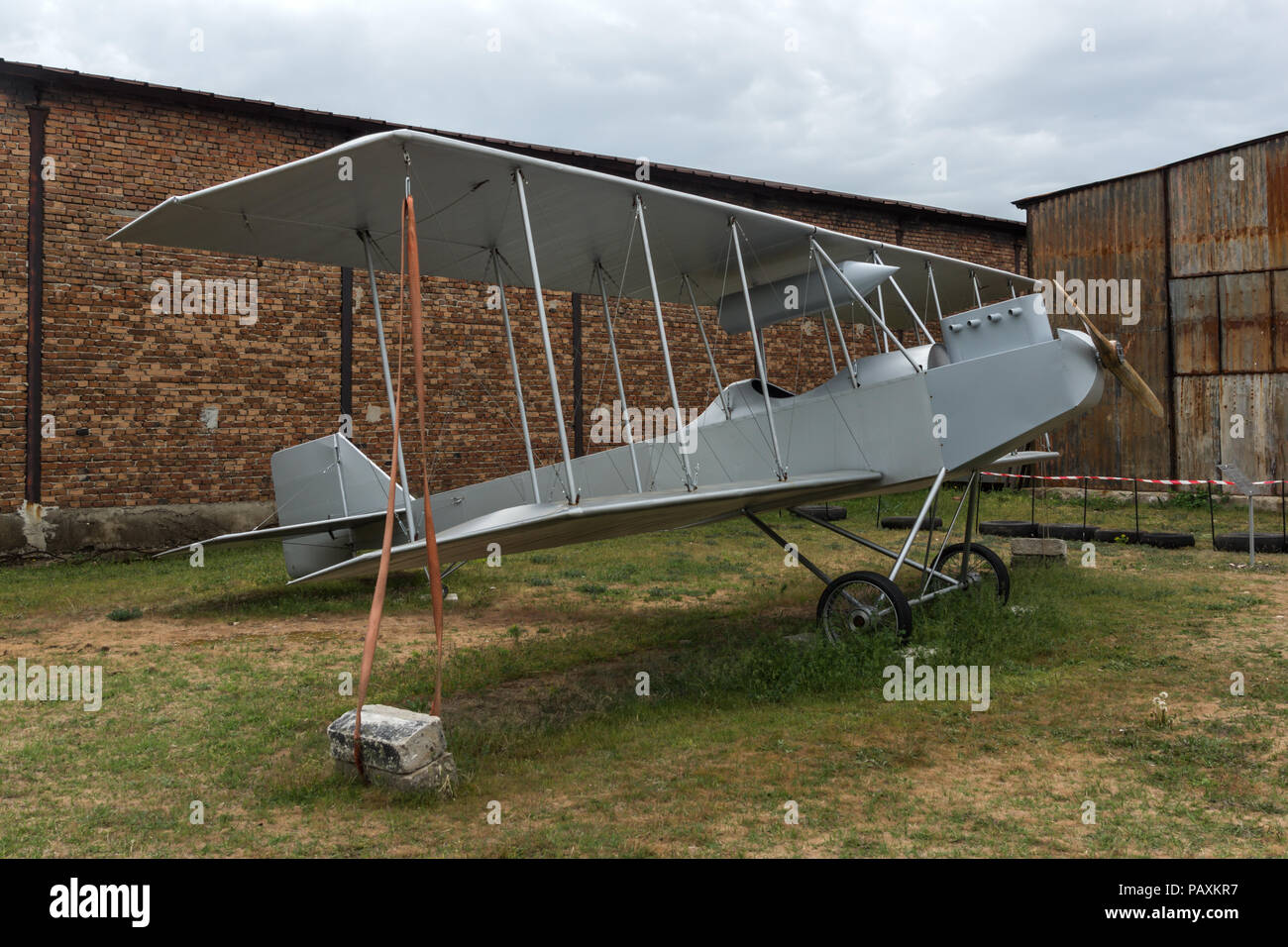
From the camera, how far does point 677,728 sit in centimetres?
563

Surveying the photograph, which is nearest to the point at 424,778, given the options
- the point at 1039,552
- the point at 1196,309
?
the point at 1039,552

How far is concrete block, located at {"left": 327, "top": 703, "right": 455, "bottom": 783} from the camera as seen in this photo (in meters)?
4.62

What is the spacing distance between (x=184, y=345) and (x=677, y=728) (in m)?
11.5

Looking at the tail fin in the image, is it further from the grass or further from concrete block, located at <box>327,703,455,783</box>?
concrete block, located at <box>327,703,455,783</box>

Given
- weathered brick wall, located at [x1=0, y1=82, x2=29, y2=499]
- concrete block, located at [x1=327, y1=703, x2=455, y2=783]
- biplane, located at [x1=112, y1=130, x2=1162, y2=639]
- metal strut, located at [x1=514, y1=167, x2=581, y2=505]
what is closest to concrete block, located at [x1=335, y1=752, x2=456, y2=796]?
concrete block, located at [x1=327, y1=703, x2=455, y2=783]

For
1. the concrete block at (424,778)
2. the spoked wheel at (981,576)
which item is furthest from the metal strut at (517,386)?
the spoked wheel at (981,576)

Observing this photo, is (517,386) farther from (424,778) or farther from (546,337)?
(424,778)

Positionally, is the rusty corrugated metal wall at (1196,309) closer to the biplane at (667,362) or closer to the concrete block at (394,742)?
the biplane at (667,362)

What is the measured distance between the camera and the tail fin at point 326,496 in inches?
405

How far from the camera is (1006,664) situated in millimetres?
6766

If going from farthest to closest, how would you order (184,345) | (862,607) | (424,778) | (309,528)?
(184,345) < (309,528) < (862,607) < (424,778)

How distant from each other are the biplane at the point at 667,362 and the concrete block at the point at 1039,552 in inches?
56.8

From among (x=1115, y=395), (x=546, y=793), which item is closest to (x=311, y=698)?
(x=546, y=793)
